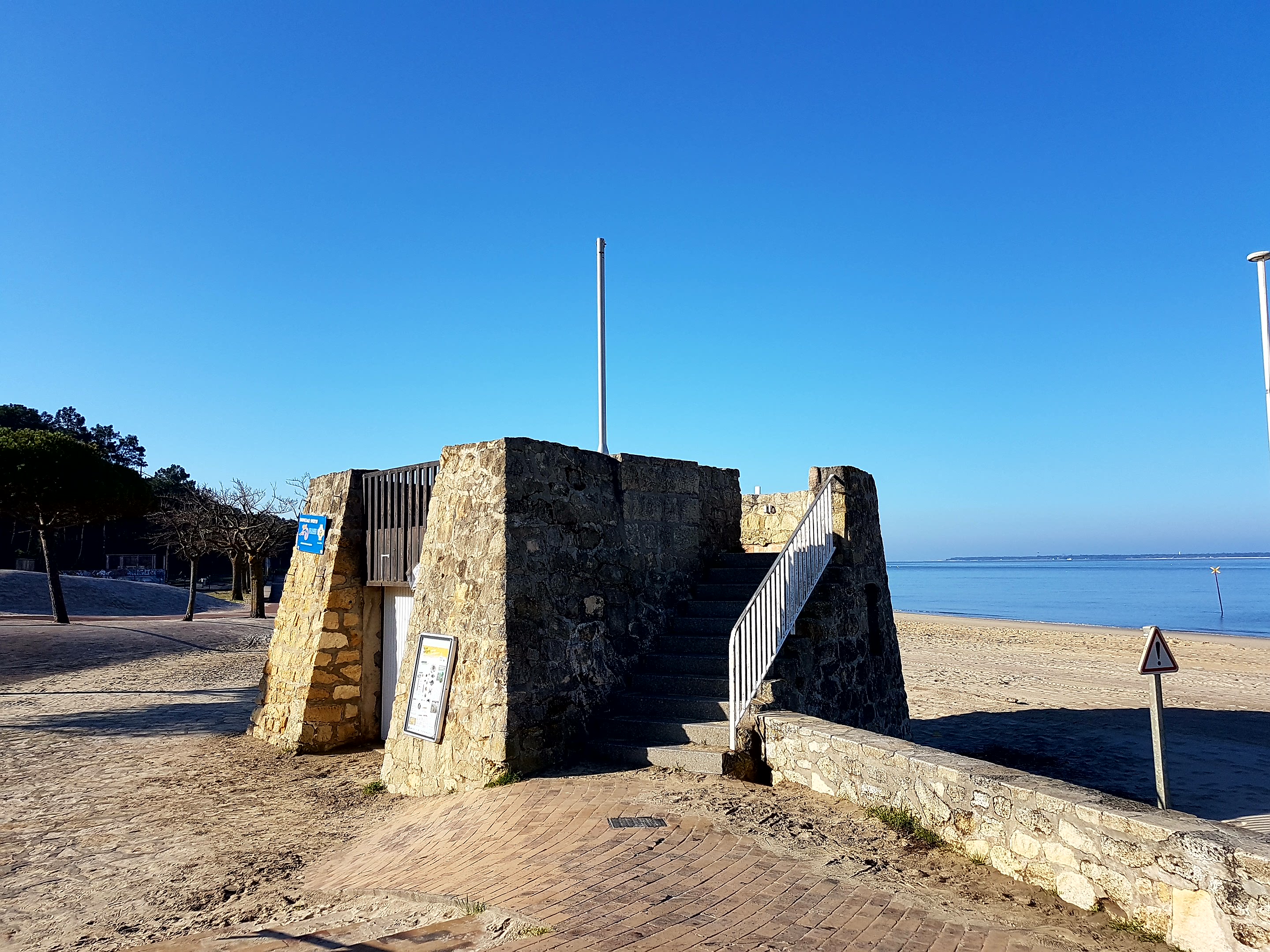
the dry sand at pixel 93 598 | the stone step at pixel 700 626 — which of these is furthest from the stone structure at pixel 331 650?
the dry sand at pixel 93 598

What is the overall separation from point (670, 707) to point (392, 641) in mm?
4475

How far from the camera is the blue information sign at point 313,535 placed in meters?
10.4

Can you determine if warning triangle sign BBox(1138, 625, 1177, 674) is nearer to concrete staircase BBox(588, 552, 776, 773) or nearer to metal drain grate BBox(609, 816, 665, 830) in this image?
concrete staircase BBox(588, 552, 776, 773)

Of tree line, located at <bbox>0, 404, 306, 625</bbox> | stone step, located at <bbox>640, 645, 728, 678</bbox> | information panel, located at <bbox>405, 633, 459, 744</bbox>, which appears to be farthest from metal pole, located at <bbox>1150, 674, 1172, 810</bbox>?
tree line, located at <bbox>0, 404, 306, 625</bbox>

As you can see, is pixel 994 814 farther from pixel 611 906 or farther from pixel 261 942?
pixel 261 942

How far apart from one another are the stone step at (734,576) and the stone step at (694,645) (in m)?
1.17

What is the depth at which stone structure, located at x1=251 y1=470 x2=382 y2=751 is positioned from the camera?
9.92 m

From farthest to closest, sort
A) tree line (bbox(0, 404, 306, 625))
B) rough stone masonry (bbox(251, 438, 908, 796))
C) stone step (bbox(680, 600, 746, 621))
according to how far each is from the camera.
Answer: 1. tree line (bbox(0, 404, 306, 625))
2. stone step (bbox(680, 600, 746, 621))
3. rough stone masonry (bbox(251, 438, 908, 796))

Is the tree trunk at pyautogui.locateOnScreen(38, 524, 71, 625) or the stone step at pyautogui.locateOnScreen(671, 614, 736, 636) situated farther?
the tree trunk at pyautogui.locateOnScreen(38, 524, 71, 625)

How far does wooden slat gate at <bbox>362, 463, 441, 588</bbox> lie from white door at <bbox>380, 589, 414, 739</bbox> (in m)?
0.22

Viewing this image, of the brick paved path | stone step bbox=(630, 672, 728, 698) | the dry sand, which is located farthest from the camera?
the dry sand

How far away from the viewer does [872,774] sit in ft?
18.0

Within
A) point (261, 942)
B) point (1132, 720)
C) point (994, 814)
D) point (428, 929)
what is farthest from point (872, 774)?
point (1132, 720)

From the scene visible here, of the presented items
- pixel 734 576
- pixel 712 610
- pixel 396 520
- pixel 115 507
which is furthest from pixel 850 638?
pixel 115 507
